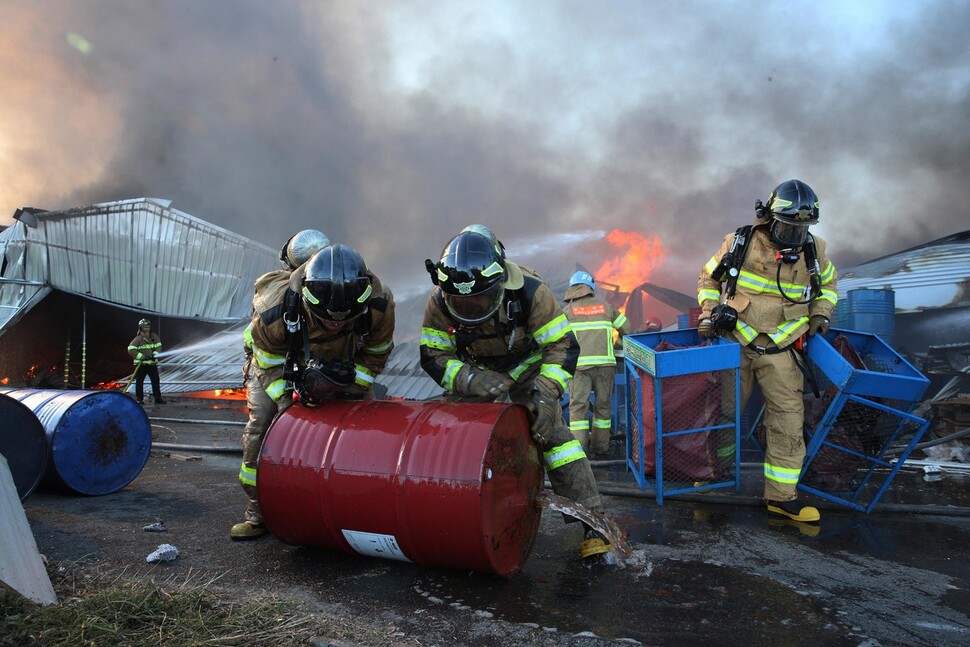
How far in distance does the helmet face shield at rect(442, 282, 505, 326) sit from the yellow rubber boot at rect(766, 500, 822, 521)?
223 cm

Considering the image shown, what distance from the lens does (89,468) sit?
4.38m

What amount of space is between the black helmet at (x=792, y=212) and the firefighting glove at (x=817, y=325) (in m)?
0.49

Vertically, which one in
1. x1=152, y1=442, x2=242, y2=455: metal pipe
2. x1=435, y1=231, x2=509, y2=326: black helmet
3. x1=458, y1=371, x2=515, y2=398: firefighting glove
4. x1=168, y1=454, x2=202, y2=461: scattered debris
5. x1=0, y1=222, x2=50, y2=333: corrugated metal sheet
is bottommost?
x1=168, y1=454, x2=202, y2=461: scattered debris

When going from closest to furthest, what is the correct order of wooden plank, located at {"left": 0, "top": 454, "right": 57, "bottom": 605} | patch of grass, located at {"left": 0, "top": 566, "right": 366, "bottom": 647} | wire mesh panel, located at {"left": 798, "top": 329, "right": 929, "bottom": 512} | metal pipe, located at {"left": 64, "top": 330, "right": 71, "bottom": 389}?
patch of grass, located at {"left": 0, "top": 566, "right": 366, "bottom": 647}, wooden plank, located at {"left": 0, "top": 454, "right": 57, "bottom": 605}, wire mesh panel, located at {"left": 798, "top": 329, "right": 929, "bottom": 512}, metal pipe, located at {"left": 64, "top": 330, "right": 71, "bottom": 389}

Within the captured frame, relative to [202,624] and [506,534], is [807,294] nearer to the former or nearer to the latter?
[506,534]

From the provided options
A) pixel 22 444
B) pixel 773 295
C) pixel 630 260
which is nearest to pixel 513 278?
pixel 773 295

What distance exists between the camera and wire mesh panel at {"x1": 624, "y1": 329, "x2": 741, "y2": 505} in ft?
12.7

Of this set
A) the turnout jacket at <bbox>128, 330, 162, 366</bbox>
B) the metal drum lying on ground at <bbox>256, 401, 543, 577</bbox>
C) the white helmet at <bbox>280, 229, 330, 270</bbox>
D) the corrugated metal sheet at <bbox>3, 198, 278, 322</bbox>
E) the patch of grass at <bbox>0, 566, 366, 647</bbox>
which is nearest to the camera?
the patch of grass at <bbox>0, 566, 366, 647</bbox>

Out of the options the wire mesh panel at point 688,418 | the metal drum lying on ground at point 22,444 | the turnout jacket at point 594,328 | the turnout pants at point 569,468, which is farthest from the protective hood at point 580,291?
the metal drum lying on ground at point 22,444

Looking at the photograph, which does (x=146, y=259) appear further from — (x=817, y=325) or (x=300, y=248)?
(x=817, y=325)

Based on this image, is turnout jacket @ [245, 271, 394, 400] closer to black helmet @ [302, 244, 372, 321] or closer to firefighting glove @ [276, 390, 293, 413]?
firefighting glove @ [276, 390, 293, 413]

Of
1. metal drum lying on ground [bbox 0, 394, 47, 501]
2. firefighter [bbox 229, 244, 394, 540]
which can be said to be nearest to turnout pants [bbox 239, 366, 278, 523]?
firefighter [bbox 229, 244, 394, 540]

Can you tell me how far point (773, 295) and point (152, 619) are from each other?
3774 millimetres

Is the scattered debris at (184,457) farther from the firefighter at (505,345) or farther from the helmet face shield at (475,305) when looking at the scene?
the helmet face shield at (475,305)
